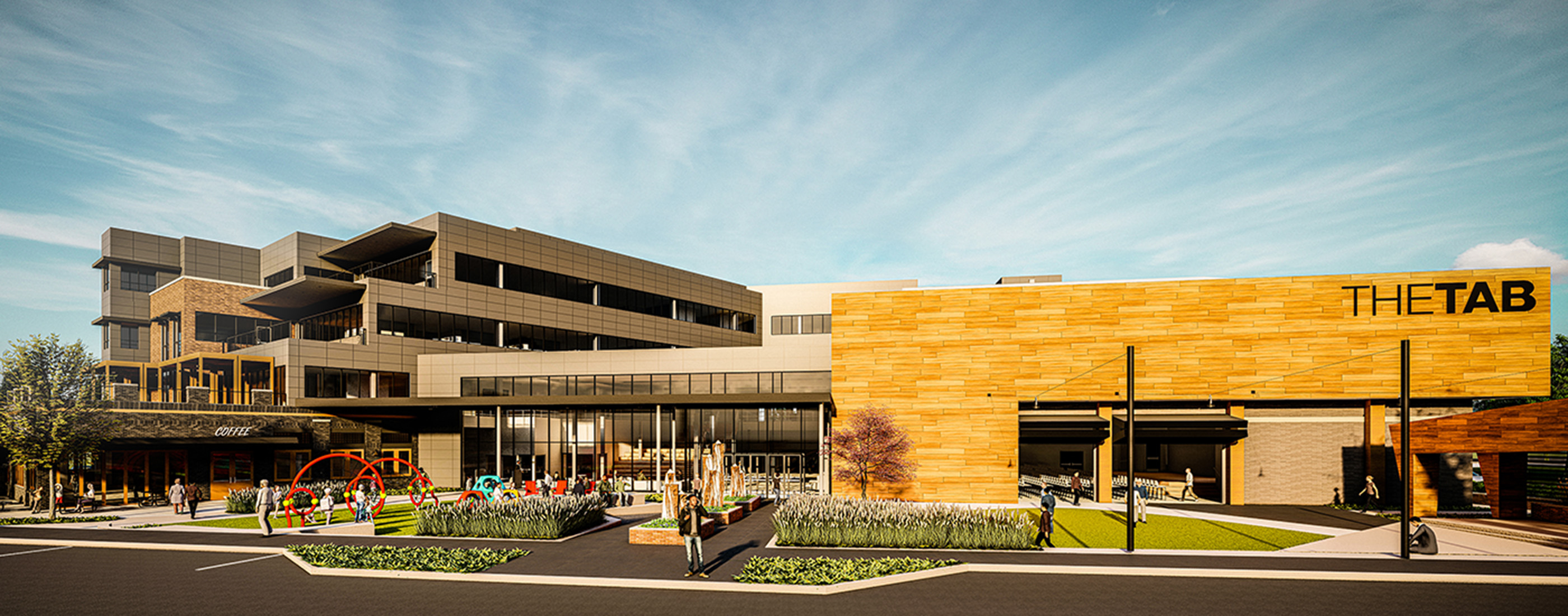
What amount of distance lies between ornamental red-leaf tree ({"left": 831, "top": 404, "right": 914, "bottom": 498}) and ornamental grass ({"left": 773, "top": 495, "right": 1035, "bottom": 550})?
440 inches

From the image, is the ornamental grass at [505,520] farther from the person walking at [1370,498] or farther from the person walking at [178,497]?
the person walking at [1370,498]

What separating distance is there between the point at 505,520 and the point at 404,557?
157 inches

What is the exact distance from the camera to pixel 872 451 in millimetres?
32719

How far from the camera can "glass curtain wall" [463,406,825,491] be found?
128 feet

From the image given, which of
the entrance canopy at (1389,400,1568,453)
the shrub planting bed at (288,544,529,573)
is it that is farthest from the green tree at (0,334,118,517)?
the entrance canopy at (1389,400,1568,453)

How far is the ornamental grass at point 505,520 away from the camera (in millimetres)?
21859

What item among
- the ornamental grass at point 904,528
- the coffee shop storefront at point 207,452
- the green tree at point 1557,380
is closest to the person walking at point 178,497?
the coffee shop storefront at point 207,452

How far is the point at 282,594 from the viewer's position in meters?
14.7

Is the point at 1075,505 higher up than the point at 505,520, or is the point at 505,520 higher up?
the point at 505,520

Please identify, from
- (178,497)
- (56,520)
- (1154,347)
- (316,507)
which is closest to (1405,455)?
(1154,347)

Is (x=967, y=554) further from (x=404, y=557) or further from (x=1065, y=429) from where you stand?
(x=1065, y=429)

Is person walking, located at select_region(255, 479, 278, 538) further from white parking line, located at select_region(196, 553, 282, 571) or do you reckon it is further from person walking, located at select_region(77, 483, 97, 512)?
person walking, located at select_region(77, 483, 97, 512)

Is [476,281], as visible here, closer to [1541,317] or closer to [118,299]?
[118,299]

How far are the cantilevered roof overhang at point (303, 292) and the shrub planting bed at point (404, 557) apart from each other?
27704 millimetres
